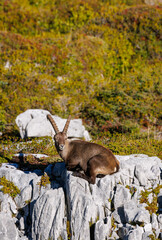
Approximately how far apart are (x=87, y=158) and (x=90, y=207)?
4.49ft

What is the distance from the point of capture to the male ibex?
24.6 ft

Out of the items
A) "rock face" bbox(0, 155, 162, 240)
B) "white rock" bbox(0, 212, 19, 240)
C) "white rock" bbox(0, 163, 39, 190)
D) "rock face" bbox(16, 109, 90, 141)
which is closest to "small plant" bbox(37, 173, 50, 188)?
"rock face" bbox(0, 155, 162, 240)

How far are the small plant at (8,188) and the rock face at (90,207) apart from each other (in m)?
0.13

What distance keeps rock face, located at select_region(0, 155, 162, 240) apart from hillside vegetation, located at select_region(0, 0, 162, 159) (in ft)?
9.91

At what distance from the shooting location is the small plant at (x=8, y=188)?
8361 mm

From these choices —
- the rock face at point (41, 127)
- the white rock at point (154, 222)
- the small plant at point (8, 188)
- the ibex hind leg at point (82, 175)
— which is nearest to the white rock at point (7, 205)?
the small plant at point (8, 188)

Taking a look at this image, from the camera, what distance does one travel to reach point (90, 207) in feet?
23.2

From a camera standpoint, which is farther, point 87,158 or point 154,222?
point 87,158

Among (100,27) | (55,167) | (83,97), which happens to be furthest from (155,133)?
(100,27)

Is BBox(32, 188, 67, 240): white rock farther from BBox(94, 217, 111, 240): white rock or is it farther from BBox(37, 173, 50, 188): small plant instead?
BBox(94, 217, 111, 240): white rock

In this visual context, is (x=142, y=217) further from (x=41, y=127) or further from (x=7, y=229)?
(x=41, y=127)

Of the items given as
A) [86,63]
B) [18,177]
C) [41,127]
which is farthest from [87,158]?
[86,63]

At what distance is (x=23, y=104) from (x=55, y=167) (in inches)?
346

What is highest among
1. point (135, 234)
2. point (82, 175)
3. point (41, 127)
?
point (41, 127)
